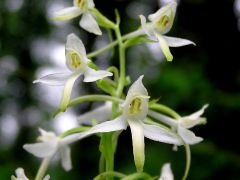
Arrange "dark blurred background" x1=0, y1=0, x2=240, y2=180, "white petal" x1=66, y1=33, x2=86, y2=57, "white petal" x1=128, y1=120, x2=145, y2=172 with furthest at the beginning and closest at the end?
"dark blurred background" x1=0, y1=0, x2=240, y2=180 < "white petal" x1=66, y1=33, x2=86, y2=57 < "white petal" x1=128, y1=120, x2=145, y2=172

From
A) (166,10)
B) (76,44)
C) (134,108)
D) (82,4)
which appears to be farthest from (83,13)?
(134,108)

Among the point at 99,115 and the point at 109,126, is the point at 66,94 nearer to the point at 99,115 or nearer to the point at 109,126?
the point at 109,126

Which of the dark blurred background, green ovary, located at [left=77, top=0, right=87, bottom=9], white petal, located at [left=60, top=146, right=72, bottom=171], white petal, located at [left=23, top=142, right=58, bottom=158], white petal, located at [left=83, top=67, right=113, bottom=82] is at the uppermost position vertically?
green ovary, located at [left=77, top=0, right=87, bottom=9]

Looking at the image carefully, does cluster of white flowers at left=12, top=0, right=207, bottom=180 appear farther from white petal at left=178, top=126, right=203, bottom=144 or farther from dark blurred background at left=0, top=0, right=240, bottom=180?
dark blurred background at left=0, top=0, right=240, bottom=180

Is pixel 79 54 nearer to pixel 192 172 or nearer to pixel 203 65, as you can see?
pixel 192 172

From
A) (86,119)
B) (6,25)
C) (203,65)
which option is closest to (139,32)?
(86,119)

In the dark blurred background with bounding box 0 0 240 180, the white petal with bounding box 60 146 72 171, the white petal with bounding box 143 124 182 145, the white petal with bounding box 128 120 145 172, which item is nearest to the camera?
the white petal with bounding box 128 120 145 172

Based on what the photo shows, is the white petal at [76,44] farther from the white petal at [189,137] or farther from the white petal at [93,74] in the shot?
the white petal at [189,137]

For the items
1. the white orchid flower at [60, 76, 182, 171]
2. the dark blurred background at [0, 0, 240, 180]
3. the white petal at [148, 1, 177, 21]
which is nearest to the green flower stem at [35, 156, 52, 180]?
the white orchid flower at [60, 76, 182, 171]
